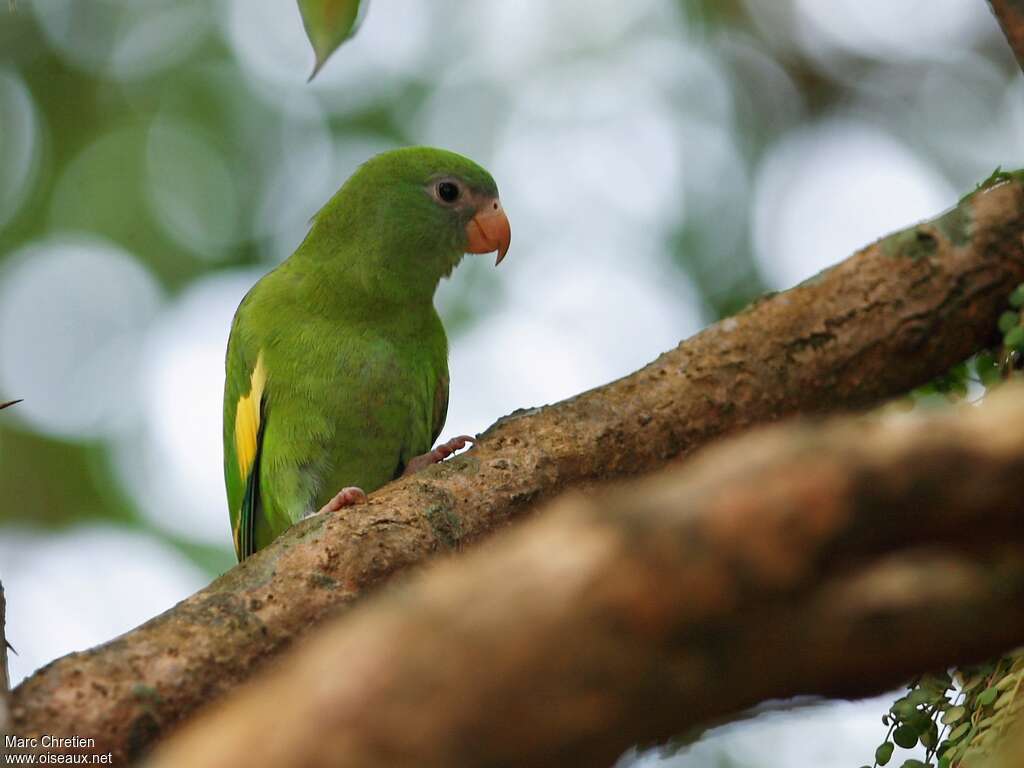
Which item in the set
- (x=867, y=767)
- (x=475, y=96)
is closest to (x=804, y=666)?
(x=867, y=767)

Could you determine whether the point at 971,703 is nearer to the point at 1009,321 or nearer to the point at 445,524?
the point at 1009,321

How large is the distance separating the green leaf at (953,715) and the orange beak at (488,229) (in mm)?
2655

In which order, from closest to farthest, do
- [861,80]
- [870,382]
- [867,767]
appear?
1. [867,767]
2. [870,382]
3. [861,80]

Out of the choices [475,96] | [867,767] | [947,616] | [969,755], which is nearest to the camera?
[947,616]

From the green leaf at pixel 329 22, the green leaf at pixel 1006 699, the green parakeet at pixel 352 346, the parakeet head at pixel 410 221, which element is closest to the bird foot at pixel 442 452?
the green parakeet at pixel 352 346

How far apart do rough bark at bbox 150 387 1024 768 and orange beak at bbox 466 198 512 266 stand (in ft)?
10.7

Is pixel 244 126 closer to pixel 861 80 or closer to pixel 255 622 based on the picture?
pixel 861 80

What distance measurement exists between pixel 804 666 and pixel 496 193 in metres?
3.44

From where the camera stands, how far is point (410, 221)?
13.3 ft

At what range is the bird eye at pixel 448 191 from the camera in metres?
4.16

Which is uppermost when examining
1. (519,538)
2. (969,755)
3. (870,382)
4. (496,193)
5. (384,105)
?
(384,105)

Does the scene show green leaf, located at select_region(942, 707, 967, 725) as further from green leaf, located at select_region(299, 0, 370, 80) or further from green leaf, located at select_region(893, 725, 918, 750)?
green leaf, located at select_region(299, 0, 370, 80)

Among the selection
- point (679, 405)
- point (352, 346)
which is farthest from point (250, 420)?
point (679, 405)

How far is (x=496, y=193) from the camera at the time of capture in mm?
4285
